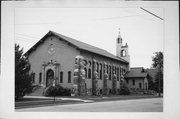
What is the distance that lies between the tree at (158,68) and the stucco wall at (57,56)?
168 inches

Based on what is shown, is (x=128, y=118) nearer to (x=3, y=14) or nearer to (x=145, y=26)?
(x=145, y=26)

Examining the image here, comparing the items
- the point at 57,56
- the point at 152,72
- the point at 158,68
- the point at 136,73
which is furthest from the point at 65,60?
Result: the point at 158,68

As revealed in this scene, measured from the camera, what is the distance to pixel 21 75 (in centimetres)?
1212

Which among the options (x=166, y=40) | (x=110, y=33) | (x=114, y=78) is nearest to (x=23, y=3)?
(x=110, y=33)

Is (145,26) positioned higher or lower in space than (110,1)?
lower

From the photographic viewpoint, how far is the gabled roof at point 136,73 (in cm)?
1375

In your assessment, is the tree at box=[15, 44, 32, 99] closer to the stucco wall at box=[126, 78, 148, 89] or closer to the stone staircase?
the stone staircase

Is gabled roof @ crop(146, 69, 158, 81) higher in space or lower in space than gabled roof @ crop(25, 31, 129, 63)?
lower

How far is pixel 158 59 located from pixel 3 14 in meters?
6.30

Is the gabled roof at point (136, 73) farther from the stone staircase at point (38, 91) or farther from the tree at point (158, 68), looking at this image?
the stone staircase at point (38, 91)

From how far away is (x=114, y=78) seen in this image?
16.1 meters

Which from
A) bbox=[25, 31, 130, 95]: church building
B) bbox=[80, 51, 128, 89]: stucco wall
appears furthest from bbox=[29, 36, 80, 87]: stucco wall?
bbox=[80, 51, 128, 89]: stucco wall

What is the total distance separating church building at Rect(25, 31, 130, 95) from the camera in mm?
14008

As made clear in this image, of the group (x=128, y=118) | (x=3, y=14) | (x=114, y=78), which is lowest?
(x=128, y=118)
